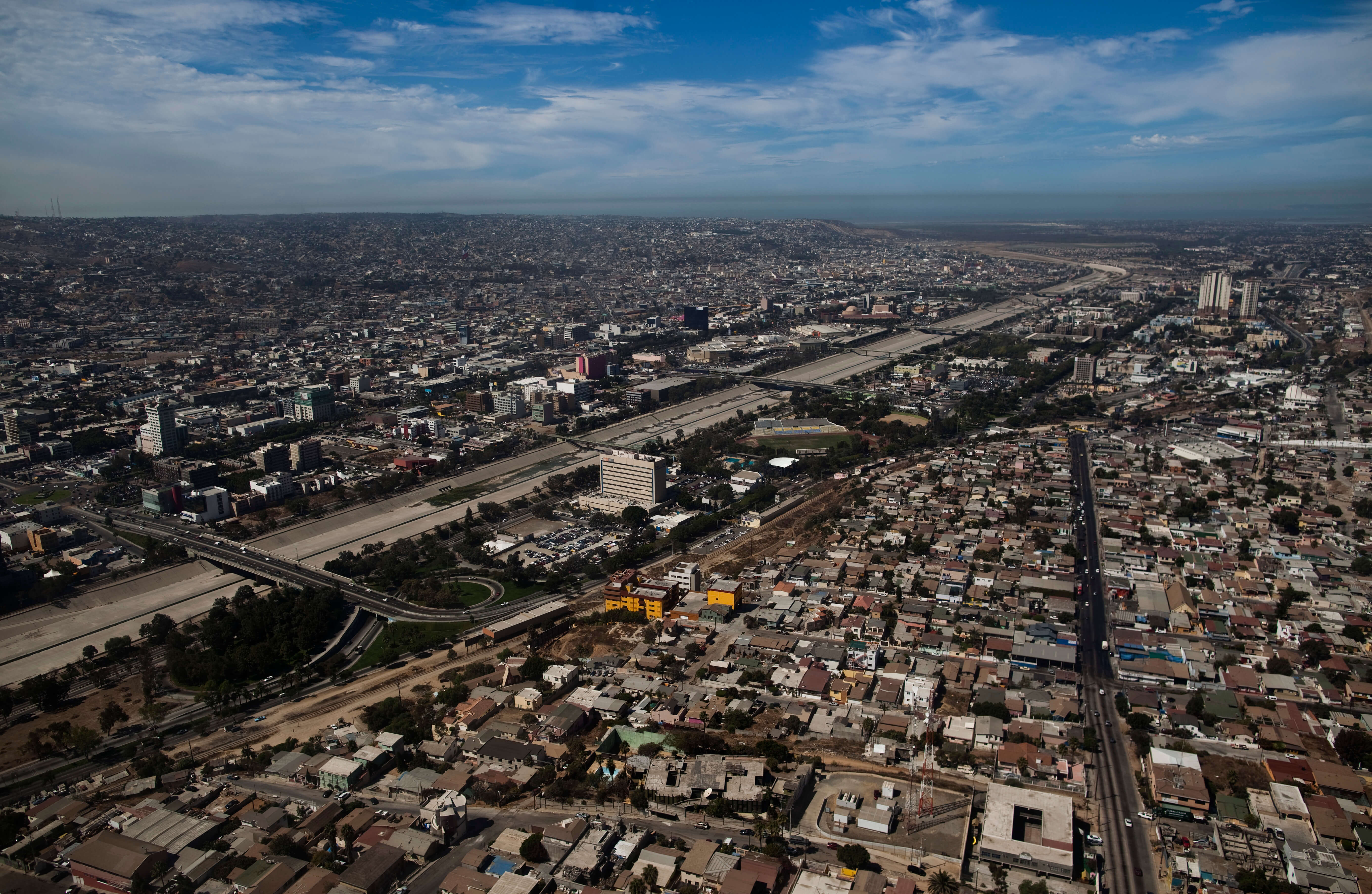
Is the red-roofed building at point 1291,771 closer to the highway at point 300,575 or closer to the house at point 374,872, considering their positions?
the house at point 374,872

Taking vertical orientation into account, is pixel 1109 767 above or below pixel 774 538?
below

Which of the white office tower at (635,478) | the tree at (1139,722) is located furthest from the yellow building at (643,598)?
the tree at (1139,722)

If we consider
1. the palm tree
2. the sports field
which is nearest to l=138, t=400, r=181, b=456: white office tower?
the sports field

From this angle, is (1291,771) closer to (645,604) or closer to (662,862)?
(662,862)

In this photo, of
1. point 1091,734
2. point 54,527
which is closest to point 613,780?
point 1091,734

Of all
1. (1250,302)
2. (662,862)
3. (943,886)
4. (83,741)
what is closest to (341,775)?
(83,741)
